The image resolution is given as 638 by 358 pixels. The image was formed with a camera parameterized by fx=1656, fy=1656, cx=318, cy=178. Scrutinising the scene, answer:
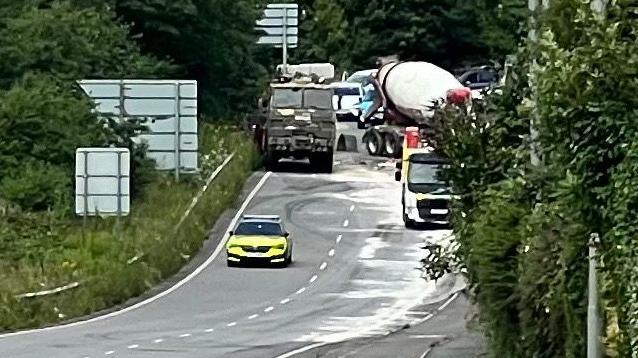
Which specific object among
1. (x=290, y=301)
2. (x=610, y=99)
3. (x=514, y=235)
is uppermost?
(x=610, y=99)

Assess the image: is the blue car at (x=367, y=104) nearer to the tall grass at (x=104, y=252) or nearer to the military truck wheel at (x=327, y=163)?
the military truck wheel at (x=327, y=163)

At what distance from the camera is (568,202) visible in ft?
37.6

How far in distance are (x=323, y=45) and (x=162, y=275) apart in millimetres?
55362

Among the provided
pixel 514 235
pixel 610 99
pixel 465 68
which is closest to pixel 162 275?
pixel 514 235

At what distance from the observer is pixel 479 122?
77.8ft

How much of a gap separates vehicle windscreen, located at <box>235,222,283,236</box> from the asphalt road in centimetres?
103

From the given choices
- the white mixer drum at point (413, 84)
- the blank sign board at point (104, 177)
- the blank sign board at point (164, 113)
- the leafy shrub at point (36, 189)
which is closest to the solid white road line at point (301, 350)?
the blank sign board at point (104, 177)

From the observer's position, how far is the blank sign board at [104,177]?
4400cm

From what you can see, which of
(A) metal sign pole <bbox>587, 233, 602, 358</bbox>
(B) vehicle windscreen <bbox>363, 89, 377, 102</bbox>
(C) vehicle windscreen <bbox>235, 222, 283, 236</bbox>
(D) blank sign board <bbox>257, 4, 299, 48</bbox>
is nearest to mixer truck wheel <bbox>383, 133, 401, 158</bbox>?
(B) vehicle windscreen <bbox>363, 89, 377, 102</bbox>

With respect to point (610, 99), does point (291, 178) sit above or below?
below

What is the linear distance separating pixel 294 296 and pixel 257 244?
4789 millimetres

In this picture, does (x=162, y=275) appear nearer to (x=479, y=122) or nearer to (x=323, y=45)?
(x=479, y=122)

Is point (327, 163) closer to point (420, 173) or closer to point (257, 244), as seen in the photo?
point (420, 173)

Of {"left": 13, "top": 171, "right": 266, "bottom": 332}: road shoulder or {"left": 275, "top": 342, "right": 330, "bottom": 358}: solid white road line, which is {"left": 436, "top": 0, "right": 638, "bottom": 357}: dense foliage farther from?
{"left": 13, "top": 171, "right": 266, "bottom": 332}: road shoulder
